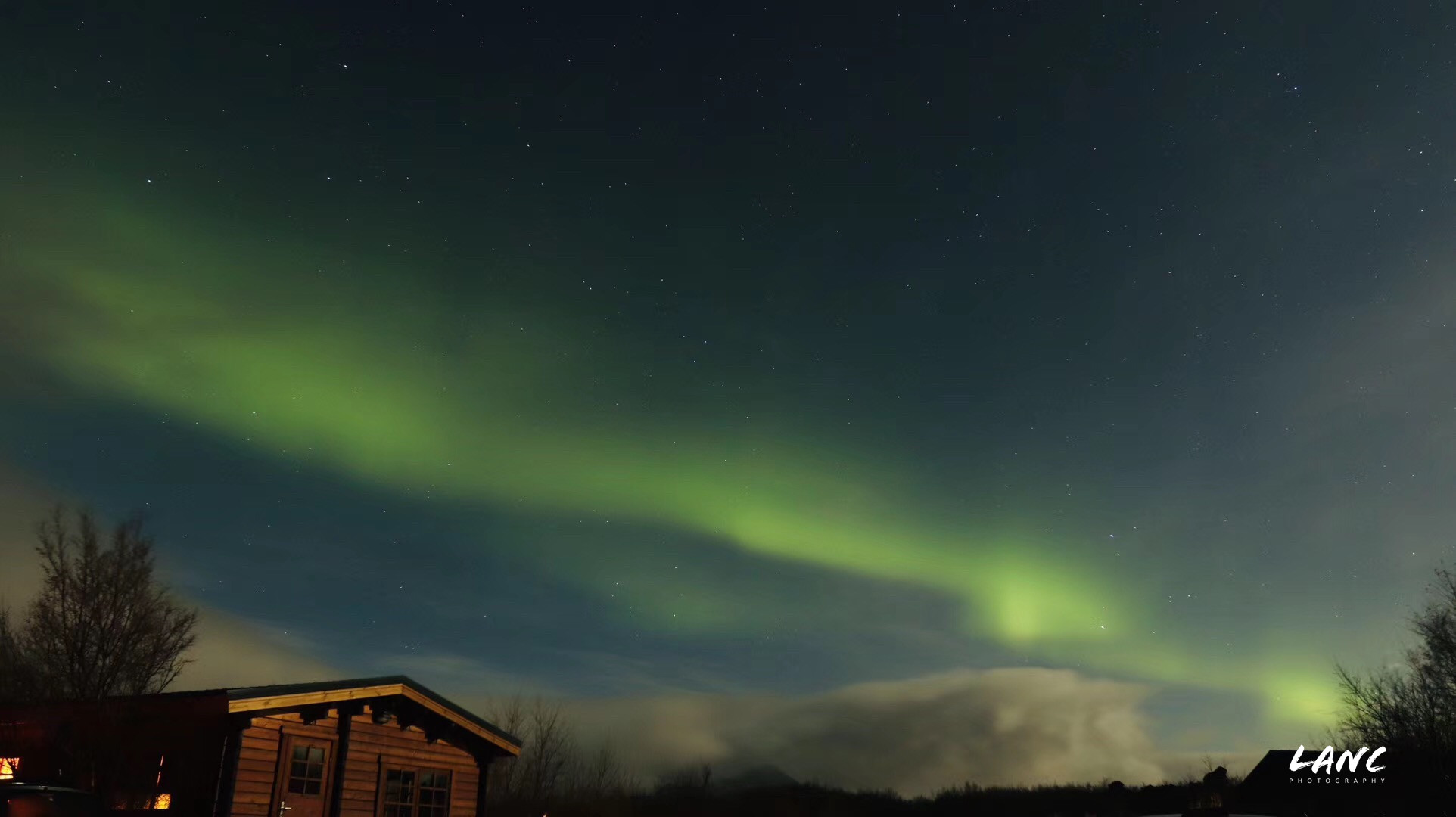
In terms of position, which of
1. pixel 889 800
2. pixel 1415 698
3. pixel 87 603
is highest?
pixel 87 603

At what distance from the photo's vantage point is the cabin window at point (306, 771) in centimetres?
2094

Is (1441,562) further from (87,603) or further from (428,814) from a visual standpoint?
(87,603)

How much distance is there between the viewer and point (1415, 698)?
4803 cm

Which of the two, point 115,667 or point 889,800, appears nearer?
point 115,667

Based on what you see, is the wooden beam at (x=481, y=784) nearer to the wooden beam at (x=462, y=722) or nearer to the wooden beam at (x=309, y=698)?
the wooden beam at (x=462, y=722)

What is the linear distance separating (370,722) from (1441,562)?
172 feet

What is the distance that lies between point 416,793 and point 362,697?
3.93 m

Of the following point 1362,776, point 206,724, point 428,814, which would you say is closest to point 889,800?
point 1362,776

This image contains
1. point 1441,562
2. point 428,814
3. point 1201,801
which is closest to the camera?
point 428,814

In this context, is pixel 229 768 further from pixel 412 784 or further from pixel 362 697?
pixel 412 784

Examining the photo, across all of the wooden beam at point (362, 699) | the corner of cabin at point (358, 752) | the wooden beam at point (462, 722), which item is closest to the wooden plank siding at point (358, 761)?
the corner of cabin at point (358, 752)

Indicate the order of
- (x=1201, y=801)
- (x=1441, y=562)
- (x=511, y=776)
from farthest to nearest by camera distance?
(x=511, y=776) < (x=1441, y=562) < (x=1201, y=801)

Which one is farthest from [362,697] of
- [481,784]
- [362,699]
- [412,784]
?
[481,784]

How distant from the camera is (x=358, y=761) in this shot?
22719 mm
